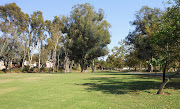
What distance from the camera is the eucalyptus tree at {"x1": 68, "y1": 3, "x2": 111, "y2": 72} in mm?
41938

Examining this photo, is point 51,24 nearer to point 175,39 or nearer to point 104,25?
point 104,25

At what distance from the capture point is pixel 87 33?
137 ft

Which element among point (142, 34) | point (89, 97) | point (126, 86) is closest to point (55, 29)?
point (142, 34)

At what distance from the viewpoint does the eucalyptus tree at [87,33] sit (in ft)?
138

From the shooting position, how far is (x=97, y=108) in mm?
6871

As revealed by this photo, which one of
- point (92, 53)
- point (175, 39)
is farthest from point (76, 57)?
point (175, 39)

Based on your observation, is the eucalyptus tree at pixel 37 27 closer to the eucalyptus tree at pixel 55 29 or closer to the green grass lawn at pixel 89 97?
the eucalyptus tree at pixel 55 29

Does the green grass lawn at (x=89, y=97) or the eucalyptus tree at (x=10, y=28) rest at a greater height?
the eucalyptus tree at (x=10, y=28)

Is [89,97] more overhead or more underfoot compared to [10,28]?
more underfoot

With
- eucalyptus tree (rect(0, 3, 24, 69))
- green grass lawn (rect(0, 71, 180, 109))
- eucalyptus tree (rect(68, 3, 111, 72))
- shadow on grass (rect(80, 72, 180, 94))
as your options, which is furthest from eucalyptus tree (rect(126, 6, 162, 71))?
eucalyptus tree (rect(0, 3, 24, 69))

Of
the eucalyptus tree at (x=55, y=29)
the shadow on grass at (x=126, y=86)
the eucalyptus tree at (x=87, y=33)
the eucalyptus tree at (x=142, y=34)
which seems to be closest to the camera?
the shadow on grass at (x=126, y=86)

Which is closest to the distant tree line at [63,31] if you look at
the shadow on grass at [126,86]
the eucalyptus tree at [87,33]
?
the eucalyptus tree at [87,33]

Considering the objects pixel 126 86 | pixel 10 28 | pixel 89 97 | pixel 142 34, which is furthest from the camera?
A: pixel 10 28

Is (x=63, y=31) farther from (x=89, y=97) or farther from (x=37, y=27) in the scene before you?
(x=89, y=97)
